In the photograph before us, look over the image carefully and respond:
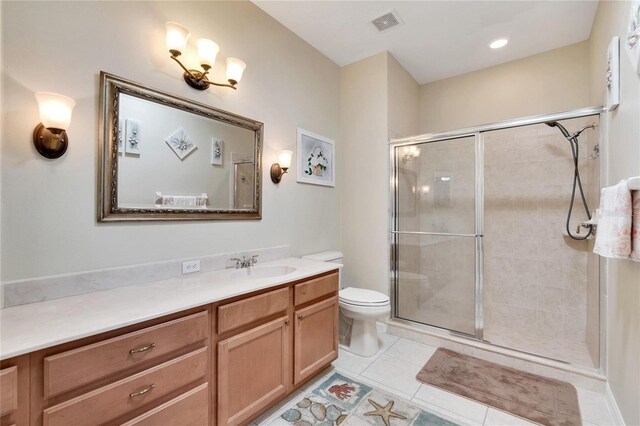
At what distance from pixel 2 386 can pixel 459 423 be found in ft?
6.84

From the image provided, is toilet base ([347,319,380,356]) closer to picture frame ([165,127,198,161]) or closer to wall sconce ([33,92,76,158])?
picture frame ([165,127,198,161])

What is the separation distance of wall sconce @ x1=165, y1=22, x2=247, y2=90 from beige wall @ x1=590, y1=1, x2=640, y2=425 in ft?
7.30

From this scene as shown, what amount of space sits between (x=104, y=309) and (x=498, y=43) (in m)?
3.71

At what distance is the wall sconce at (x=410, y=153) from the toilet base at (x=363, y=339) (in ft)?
5.56

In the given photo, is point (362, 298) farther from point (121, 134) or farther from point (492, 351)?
point (121, 134)

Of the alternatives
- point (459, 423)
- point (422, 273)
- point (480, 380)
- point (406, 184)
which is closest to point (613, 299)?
point (480, 380)

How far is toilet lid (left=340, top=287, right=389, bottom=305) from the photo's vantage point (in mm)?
2348

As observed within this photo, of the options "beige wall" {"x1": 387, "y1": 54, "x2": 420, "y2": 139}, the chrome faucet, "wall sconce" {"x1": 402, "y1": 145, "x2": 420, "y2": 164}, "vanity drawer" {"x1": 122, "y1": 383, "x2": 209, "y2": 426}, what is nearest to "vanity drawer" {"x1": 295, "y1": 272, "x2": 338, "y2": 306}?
the chrome faucet

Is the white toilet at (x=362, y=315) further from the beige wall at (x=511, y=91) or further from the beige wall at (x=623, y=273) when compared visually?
the beige wall at (x=511, y=91)

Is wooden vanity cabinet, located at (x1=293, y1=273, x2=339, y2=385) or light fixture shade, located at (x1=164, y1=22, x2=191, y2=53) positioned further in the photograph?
wooden vanity cabinet, located at (x1=293, y1=273, x2=339, y2=385)

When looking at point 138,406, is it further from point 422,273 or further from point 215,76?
point 422,273

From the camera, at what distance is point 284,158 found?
2381mm

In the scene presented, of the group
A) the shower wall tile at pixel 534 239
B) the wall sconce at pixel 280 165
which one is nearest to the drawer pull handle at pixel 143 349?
the wall sconce at pixel 280 165

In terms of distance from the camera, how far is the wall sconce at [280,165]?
238 cm
